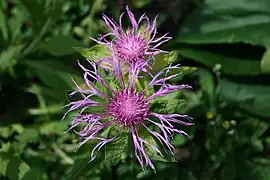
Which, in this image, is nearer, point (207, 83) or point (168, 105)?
point (168, 105)

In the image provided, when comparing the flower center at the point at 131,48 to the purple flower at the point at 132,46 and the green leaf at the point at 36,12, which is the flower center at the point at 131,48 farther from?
the green leaf at the point at 36,12

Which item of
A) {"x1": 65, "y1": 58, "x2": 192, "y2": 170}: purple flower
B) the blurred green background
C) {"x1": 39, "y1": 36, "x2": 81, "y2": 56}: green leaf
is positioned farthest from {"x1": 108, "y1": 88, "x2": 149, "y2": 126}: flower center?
{"x1": 39, "y1": 36, "x2": 81, "y2": 56}: green leaf

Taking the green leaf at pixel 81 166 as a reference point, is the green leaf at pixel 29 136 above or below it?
below

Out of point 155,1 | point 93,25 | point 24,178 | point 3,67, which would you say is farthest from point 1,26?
point 155,1

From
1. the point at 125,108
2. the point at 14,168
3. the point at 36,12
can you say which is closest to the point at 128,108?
the point at 125,108

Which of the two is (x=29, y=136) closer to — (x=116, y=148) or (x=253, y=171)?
(x=116, y=148)

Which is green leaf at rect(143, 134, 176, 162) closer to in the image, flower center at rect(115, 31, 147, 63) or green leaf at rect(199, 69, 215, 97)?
flower center at rect(115, 31, 147, 63)

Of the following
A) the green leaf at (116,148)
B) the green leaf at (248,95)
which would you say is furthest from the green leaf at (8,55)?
the green leaf at (248,95)
